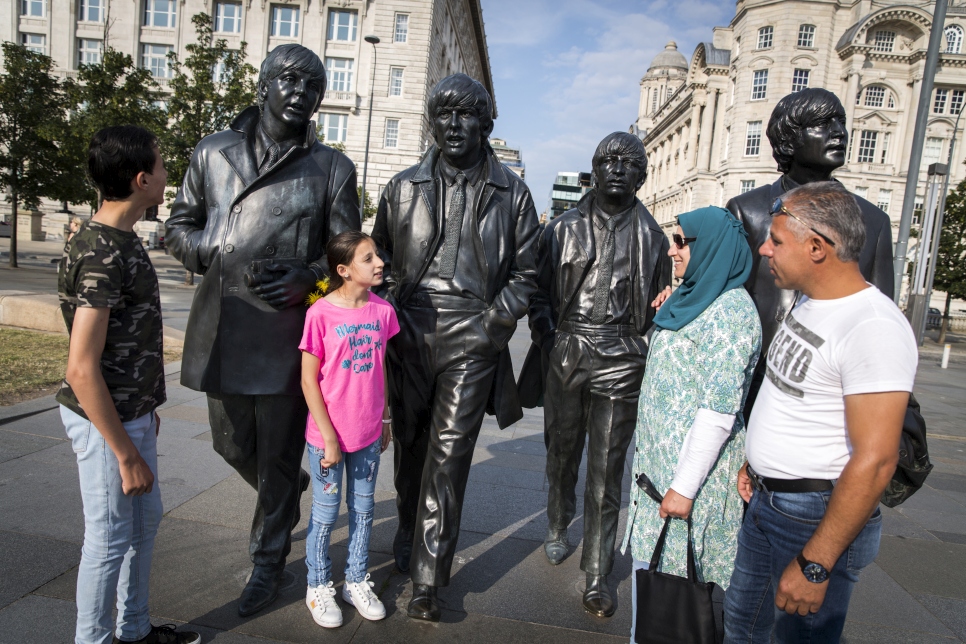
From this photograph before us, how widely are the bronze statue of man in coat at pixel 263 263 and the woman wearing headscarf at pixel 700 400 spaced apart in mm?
1521

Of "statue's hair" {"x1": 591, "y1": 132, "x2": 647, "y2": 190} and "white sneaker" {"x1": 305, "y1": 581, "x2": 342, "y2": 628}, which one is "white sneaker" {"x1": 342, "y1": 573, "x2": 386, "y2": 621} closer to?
"white sneaker" {"x1": 305, "y1": 581, "x2": 342, "y2": 628}

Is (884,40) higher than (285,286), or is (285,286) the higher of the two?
(884,40)

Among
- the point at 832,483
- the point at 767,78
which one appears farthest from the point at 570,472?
the point at 767,78

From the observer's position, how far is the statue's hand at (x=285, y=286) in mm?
2699

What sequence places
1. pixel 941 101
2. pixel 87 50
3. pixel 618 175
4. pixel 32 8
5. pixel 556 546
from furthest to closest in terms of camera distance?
pixel 941 101 → pixel 87 50 → pixel 32 8 → pixel 556 546 → pixel 618 175

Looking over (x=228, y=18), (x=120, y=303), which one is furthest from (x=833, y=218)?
(x=228, y=18)

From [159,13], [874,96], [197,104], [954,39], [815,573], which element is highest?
[954,39]

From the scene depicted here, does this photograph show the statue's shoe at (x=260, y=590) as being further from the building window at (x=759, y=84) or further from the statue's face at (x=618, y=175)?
the building window at (x=759, y=84)

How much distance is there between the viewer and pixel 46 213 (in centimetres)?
4209

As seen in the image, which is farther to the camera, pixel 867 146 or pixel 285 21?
pixel 867 146

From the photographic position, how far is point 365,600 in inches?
111

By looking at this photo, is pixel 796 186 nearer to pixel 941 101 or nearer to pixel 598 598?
pixel 598 598

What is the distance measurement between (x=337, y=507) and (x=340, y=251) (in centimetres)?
114

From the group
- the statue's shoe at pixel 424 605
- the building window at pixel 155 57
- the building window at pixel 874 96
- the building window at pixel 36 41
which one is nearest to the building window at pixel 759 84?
the building window at pixel 874 96
